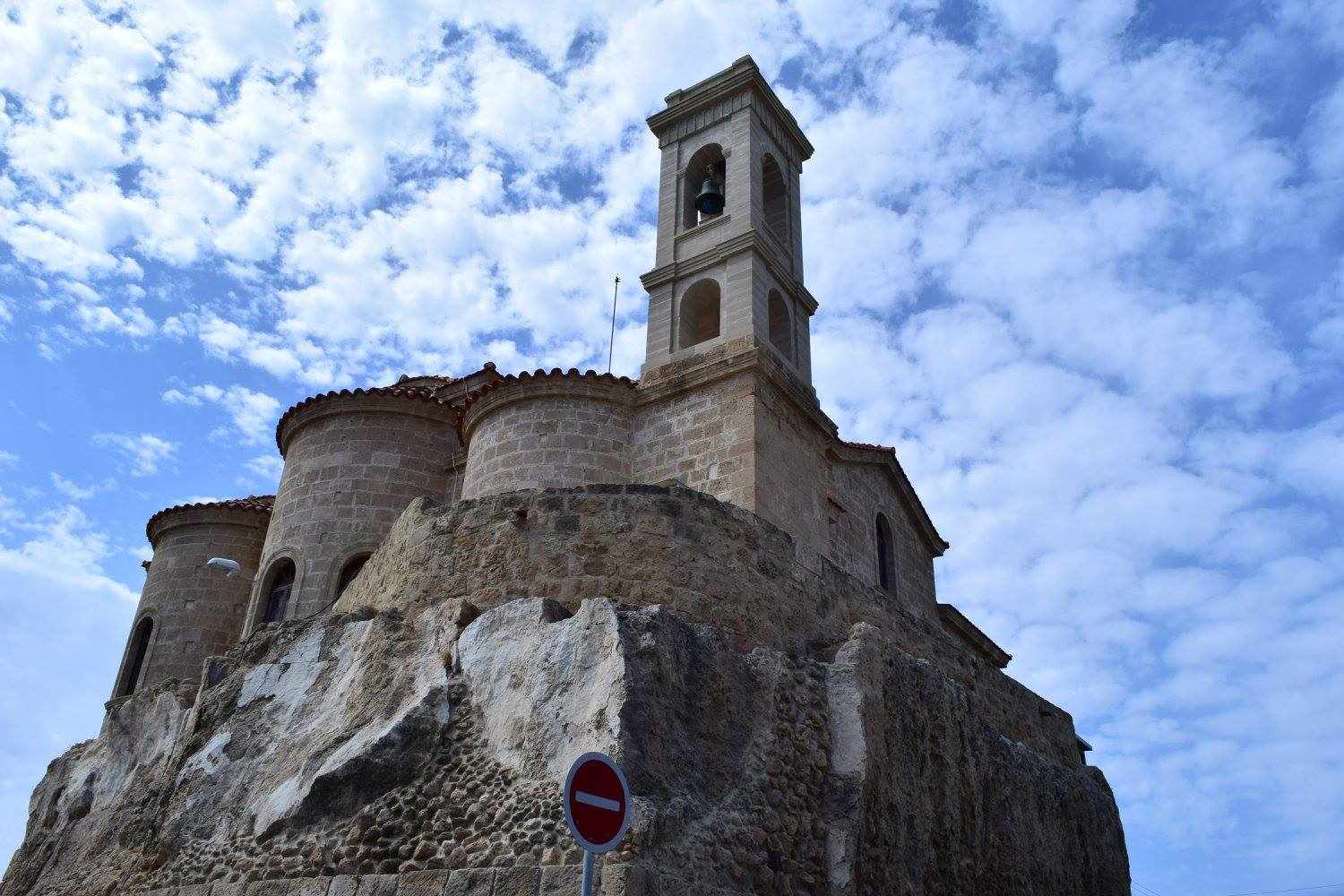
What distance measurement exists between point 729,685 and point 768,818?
91cm

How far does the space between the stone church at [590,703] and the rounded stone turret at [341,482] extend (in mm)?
47

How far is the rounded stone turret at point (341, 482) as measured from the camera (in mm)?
13078

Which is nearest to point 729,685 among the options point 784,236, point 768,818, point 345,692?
point 768,818

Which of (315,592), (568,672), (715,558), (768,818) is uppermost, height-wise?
(315,592)

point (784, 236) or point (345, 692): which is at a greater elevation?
point (784, 236)

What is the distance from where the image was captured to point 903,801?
25.9 feet

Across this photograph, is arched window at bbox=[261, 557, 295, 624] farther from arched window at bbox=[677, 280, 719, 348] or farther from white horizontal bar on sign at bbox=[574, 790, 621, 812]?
white horizontal bar on sign at bbox=[574, 790, 621, 812]

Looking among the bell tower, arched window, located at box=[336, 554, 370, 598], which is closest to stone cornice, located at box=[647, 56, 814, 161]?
the bell tower

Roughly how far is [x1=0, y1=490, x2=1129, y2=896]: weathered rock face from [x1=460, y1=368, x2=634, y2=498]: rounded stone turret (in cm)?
334

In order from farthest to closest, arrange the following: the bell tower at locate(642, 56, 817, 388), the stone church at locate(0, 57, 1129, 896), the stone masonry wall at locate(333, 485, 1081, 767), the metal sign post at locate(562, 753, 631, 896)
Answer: the bell tower at locate(642, 56, 817, 388)
the stone masonry wall at locate(333, 485, 1081, 767)
the stone church at locate(0, 57, 1129, 896)
the metal sign post at locate(562, 753, 631, 896)

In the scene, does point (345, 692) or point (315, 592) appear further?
point (315, 592)

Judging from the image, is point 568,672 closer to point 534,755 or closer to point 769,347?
point 534,755

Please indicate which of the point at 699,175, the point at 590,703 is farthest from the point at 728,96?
the point at 590,703

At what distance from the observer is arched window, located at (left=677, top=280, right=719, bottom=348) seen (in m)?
14.3
